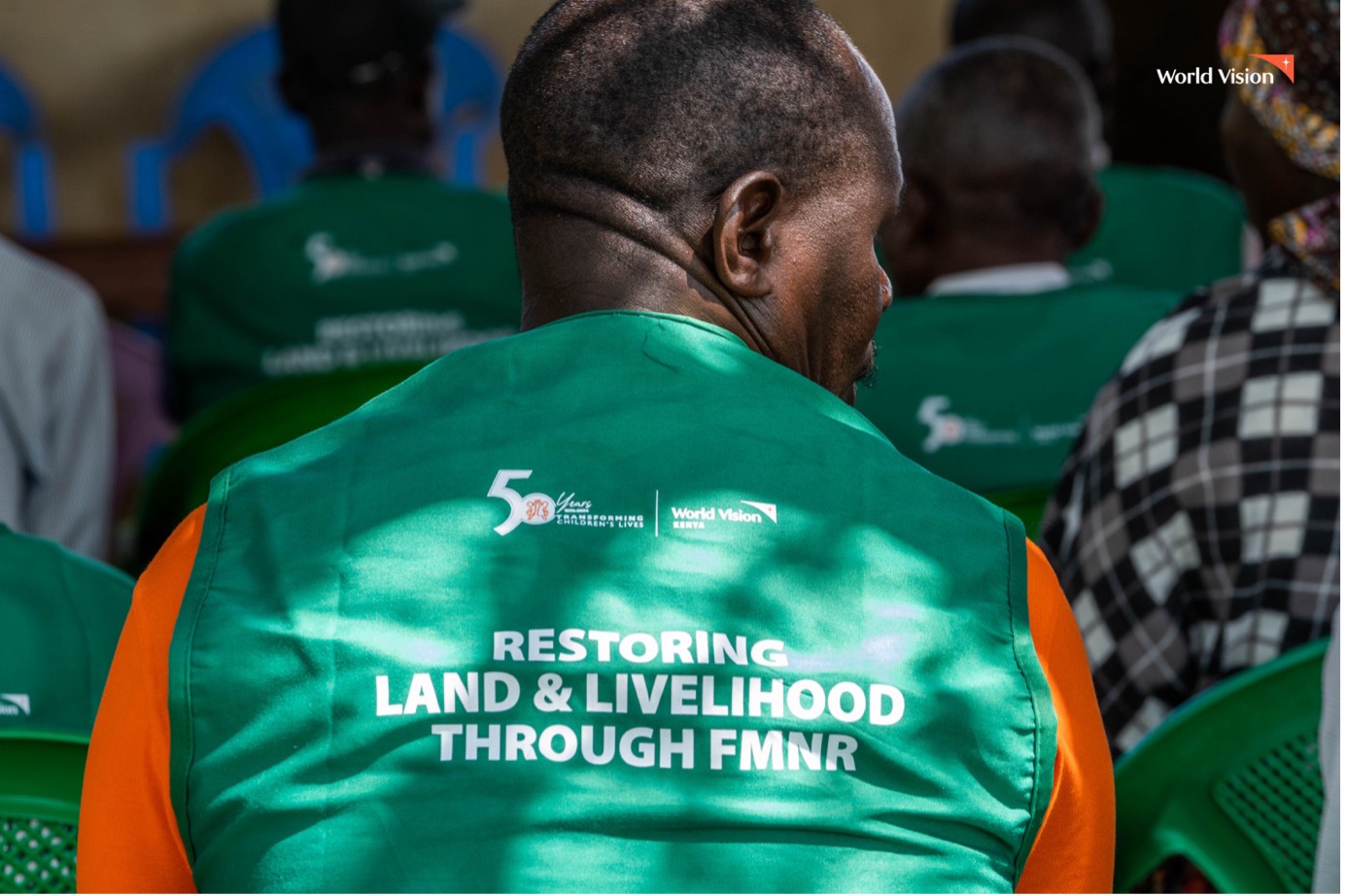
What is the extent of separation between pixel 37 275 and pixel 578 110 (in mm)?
2199

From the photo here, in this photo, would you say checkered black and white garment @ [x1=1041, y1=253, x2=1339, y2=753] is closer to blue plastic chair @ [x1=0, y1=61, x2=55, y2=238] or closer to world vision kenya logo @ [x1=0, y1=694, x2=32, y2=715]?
world vision kenya logo @ [x1=0, y1=694, x2=32, y2=715]

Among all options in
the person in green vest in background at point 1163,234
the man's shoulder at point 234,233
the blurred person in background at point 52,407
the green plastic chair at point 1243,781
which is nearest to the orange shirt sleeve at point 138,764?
the green plastic chair at point 1243,781

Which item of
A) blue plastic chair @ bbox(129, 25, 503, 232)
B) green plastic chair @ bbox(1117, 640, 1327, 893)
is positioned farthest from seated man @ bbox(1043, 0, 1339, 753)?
blue plastic chair @ bbox(129, 25, 503, 232)

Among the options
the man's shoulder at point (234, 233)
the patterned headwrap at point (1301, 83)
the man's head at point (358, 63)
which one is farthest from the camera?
the man's head at point (358, 63)

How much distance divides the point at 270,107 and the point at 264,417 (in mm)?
3746

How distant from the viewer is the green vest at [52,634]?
169 centimetres

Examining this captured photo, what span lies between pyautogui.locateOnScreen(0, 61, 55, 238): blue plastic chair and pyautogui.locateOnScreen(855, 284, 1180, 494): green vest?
13.4ft

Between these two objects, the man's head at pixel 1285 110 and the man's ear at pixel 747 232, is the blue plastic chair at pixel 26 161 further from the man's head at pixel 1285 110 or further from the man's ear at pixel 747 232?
the man's ear at pixel 747 232

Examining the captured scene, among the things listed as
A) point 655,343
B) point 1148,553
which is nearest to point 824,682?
point 655,343

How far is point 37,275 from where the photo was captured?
341cm

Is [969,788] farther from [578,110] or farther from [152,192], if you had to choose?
[152,192]

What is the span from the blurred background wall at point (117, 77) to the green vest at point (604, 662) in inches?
205

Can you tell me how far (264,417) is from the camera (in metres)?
2.62

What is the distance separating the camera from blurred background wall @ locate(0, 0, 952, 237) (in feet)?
20.4
